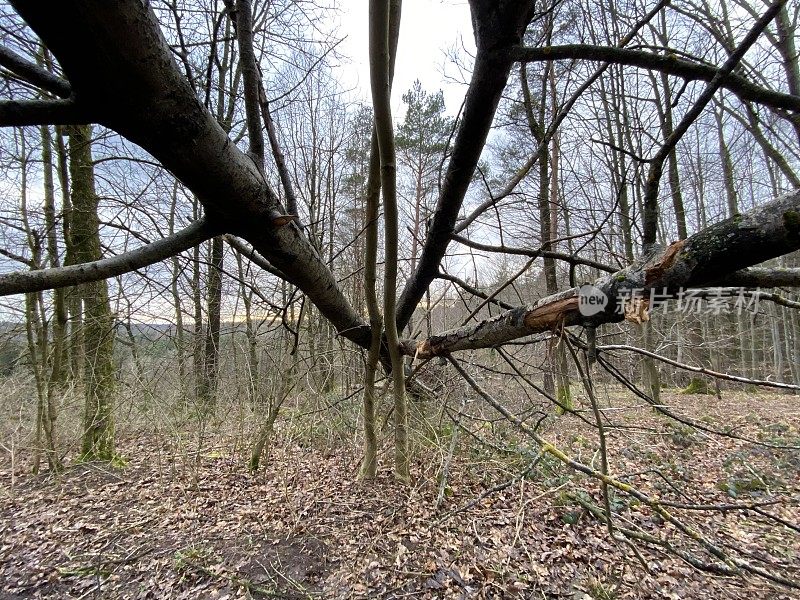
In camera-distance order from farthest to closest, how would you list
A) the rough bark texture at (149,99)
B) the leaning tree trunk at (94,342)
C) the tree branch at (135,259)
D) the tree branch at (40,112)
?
the leaning tree trunk at (94,342) → the tree branch at (135,259) → the tree branch at (40,112) → the rough bark texture at (149,99)

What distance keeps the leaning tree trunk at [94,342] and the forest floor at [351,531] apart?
1.07 feet

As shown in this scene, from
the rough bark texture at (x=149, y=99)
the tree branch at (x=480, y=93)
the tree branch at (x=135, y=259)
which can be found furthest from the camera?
the tree branch at (x=135, y=259)

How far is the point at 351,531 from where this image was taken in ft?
8.94

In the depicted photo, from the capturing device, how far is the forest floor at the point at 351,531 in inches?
90.5

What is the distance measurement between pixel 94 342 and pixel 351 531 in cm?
384

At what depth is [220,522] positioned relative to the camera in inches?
114

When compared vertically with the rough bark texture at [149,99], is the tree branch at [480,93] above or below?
above

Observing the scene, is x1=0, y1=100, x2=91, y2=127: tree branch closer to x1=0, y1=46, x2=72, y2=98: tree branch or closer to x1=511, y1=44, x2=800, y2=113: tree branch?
x1=0, y1=46, x2=72, y2=98: tree branch

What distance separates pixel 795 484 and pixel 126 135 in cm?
642

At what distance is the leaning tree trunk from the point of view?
3.96m

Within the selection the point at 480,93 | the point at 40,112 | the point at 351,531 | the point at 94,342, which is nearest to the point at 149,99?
the point at 40,112

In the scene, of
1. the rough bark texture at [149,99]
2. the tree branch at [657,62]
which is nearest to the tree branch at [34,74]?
the rough bark texture at [149,99]

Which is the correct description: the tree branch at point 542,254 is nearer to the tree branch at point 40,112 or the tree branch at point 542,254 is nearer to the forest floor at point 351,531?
the forest floor at point 351,531

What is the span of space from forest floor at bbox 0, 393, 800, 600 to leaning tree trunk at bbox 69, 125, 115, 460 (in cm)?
33
